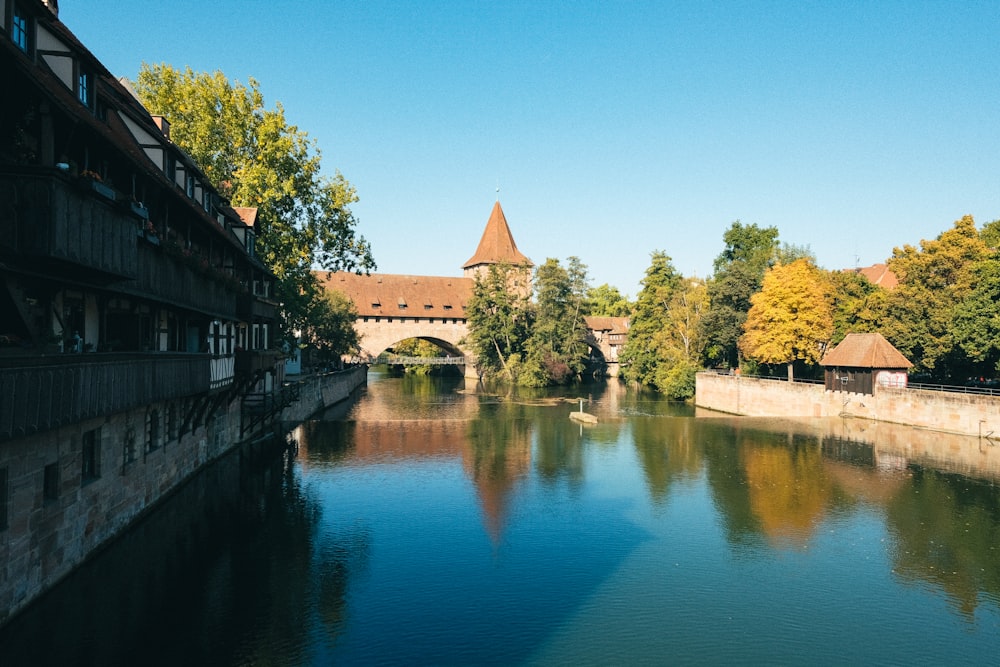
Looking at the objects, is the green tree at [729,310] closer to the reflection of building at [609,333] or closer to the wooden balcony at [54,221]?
the reflection of building at [609,333]

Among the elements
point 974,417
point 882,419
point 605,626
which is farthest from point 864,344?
point 605,626

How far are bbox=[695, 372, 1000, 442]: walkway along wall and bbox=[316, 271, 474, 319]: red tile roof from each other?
3549cm

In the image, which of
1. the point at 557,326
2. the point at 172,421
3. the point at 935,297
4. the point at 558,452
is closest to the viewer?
the point at 172,421

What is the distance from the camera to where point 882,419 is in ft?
127

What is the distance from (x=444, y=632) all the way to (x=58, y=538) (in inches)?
293

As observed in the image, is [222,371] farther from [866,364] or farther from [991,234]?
[991,234]

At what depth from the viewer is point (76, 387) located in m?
11.2

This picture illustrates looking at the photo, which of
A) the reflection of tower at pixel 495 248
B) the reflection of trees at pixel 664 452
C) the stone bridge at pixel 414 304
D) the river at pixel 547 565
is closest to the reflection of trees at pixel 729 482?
the river at pixel 547 565

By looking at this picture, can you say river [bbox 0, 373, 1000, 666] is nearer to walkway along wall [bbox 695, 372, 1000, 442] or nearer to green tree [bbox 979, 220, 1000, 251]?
walkway along wall [bbox 695, 372, 1000, 442]

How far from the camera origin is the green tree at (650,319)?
6481 centimetres

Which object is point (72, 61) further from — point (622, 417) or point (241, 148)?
point (622, 417)

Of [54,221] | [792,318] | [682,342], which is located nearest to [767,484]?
[792,318]

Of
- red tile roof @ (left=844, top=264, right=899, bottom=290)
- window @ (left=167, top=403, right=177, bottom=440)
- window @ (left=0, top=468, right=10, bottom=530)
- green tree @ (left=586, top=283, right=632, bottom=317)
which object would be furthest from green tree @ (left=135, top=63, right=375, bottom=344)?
green tree @ (left=586, top=283, right=632, bottom=317)

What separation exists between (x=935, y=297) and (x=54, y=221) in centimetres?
4183
